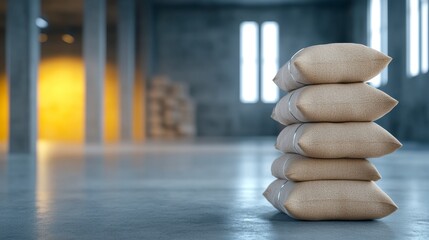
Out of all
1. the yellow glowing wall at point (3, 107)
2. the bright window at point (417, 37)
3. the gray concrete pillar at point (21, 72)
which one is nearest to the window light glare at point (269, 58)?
the bright window at point (417, 37)

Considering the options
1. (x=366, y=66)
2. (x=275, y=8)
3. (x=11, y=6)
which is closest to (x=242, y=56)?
(x=275, y=8)

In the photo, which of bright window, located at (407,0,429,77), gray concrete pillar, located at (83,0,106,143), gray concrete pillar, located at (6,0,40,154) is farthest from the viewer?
bright window, located at (407,0,429,77)

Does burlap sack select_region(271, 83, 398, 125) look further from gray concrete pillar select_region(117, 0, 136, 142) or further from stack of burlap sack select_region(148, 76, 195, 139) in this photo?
stack of burlap sack select_region(148, 76, 195, 139)

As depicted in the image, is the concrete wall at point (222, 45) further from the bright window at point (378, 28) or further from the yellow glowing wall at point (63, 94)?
the yellow glowing wall at point (63, 94)

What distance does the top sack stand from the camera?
443 centimetres

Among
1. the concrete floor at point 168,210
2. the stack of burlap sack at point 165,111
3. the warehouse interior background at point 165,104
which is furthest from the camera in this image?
the stack of burlap sack at point 165,111

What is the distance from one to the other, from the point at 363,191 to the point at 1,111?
3130cm

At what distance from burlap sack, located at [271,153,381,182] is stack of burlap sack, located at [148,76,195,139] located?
79.2 feet

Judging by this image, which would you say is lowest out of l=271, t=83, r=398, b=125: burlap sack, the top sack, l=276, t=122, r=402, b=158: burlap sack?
l=276, t=122, r=402, b=158: burlap sack

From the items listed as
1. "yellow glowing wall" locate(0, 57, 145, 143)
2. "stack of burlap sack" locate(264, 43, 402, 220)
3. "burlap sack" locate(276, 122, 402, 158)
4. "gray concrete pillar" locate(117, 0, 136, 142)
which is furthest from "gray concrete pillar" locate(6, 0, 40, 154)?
"yellow glowing wall" locate(0, 57, 145, 143)

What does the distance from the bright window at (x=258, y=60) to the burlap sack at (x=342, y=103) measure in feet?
95.0

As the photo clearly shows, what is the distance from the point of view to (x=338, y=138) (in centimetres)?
439

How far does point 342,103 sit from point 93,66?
17337 mm

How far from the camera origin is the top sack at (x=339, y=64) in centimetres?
443
